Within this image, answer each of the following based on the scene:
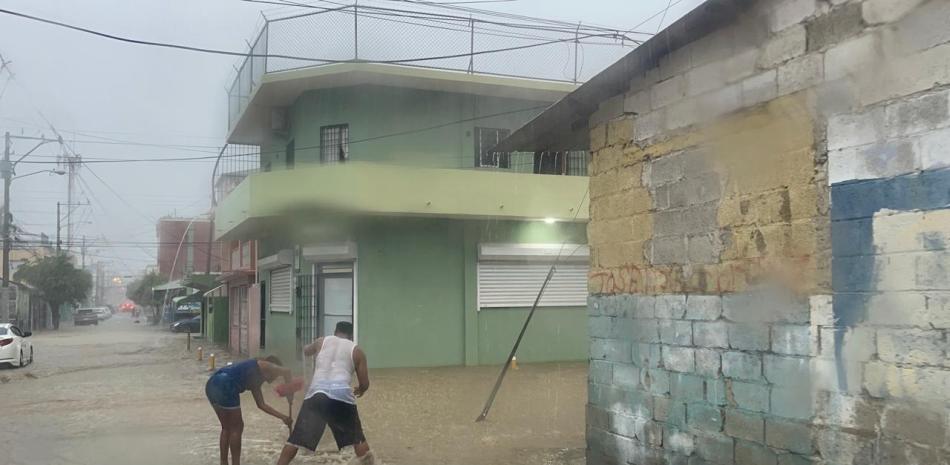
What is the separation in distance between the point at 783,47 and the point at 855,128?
0.84 m

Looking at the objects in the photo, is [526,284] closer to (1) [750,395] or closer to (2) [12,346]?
(1) [750,395]

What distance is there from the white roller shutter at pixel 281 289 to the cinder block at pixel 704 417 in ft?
43.9

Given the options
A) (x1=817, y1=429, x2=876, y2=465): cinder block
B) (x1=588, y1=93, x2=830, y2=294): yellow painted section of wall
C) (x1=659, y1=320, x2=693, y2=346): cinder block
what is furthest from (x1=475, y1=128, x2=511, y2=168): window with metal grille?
(x1=817, y1=429, x2=876, y2=465): cinder block

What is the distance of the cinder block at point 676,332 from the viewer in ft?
17.7

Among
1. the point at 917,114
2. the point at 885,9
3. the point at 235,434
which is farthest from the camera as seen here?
the point at 235,434

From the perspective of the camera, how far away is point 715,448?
507 centimetres

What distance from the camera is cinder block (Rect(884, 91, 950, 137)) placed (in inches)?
145

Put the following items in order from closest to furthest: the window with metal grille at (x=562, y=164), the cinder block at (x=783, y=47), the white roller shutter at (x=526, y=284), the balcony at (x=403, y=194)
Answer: the cinder block at (x=783, y=47), the balcony at (x=403, y=194), the white roller shutter at (x=526, y=284), the window with metal grille at (x=562, y=164)

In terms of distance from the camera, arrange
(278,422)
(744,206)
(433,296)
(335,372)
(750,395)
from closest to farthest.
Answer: (750,395) → (744,206) → (335,372) → (278,422) → (433,296)

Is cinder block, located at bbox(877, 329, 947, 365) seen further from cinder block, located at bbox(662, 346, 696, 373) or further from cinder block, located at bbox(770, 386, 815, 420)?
cinder block, located at bbox(662, 346, 696, 373)

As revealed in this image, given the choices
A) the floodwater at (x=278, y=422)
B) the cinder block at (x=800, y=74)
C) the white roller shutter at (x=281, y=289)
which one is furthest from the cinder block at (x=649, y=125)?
the white roller shutter at (x=281, y=289)

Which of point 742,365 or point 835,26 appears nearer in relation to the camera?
point 835,26

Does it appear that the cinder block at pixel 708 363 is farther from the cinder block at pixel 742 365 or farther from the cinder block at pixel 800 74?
the cinder block at pixel 800 74

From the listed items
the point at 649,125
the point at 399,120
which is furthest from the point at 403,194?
the point at 649,125
